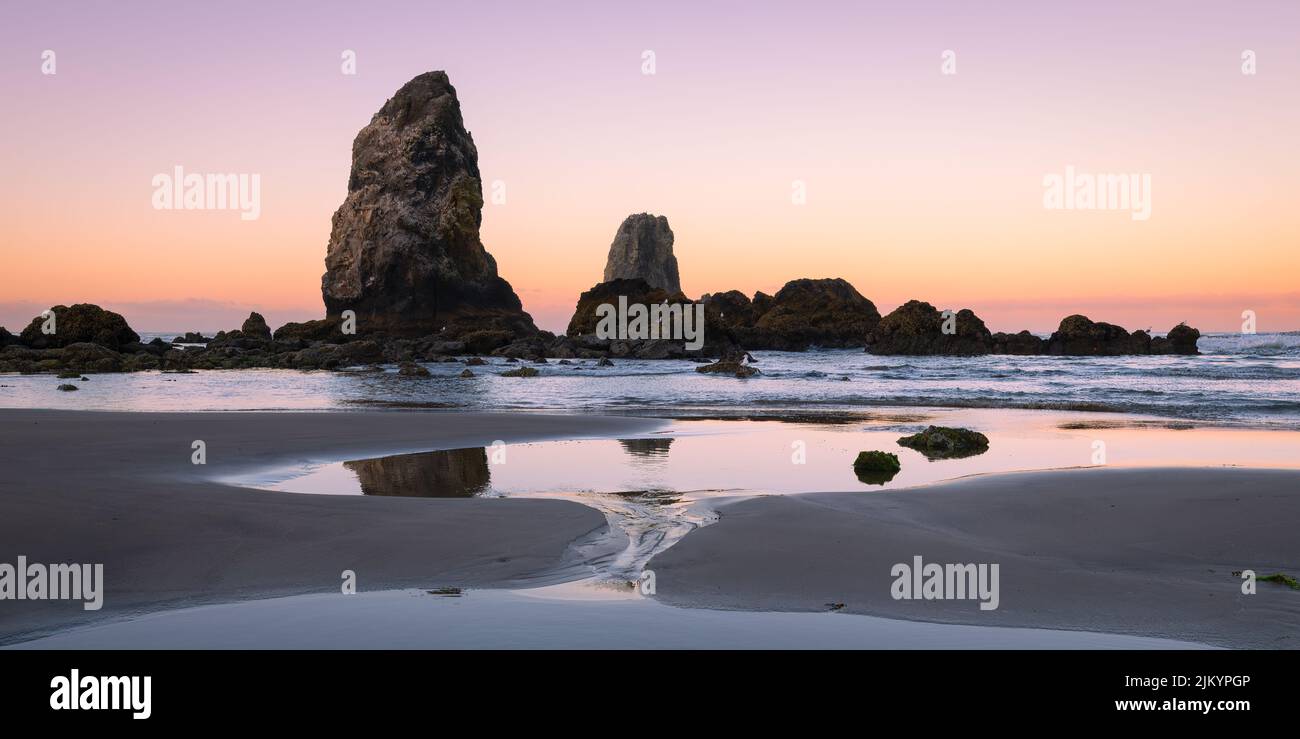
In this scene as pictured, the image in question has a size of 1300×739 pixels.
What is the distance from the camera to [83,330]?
46000 millimetres

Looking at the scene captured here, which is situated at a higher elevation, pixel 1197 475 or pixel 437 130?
pixel 437 130

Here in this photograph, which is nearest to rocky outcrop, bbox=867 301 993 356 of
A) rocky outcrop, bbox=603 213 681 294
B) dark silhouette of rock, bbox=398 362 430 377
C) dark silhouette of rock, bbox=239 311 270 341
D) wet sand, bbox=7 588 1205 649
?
dark silhouette of rock, bbox=398 362 430 377

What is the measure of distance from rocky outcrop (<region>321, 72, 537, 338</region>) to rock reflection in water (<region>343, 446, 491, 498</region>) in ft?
201

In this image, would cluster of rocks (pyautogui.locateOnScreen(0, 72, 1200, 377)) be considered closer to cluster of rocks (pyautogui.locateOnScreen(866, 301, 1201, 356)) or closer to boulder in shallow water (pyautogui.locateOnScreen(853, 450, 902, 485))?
cluster of rocks (pyautogui.locateOnScreen(866, 301, 1201, 356))

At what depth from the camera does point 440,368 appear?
42406 mm

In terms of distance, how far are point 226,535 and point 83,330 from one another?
47372 millimetres

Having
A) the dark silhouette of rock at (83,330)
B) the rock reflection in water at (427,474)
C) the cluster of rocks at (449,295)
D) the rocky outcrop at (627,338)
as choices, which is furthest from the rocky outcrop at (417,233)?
the rock reflection in water at (427,474)

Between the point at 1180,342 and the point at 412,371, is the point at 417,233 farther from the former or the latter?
the point at 1180,342

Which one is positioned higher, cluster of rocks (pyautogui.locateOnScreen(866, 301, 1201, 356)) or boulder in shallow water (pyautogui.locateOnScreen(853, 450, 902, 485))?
cluster of rocks (pyautogui.locateOnScreen(866, 301, 1201, 356))

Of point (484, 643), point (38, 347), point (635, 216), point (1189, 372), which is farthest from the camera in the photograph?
point (635, 216)

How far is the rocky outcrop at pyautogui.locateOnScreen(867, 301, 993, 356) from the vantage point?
5681 cm
